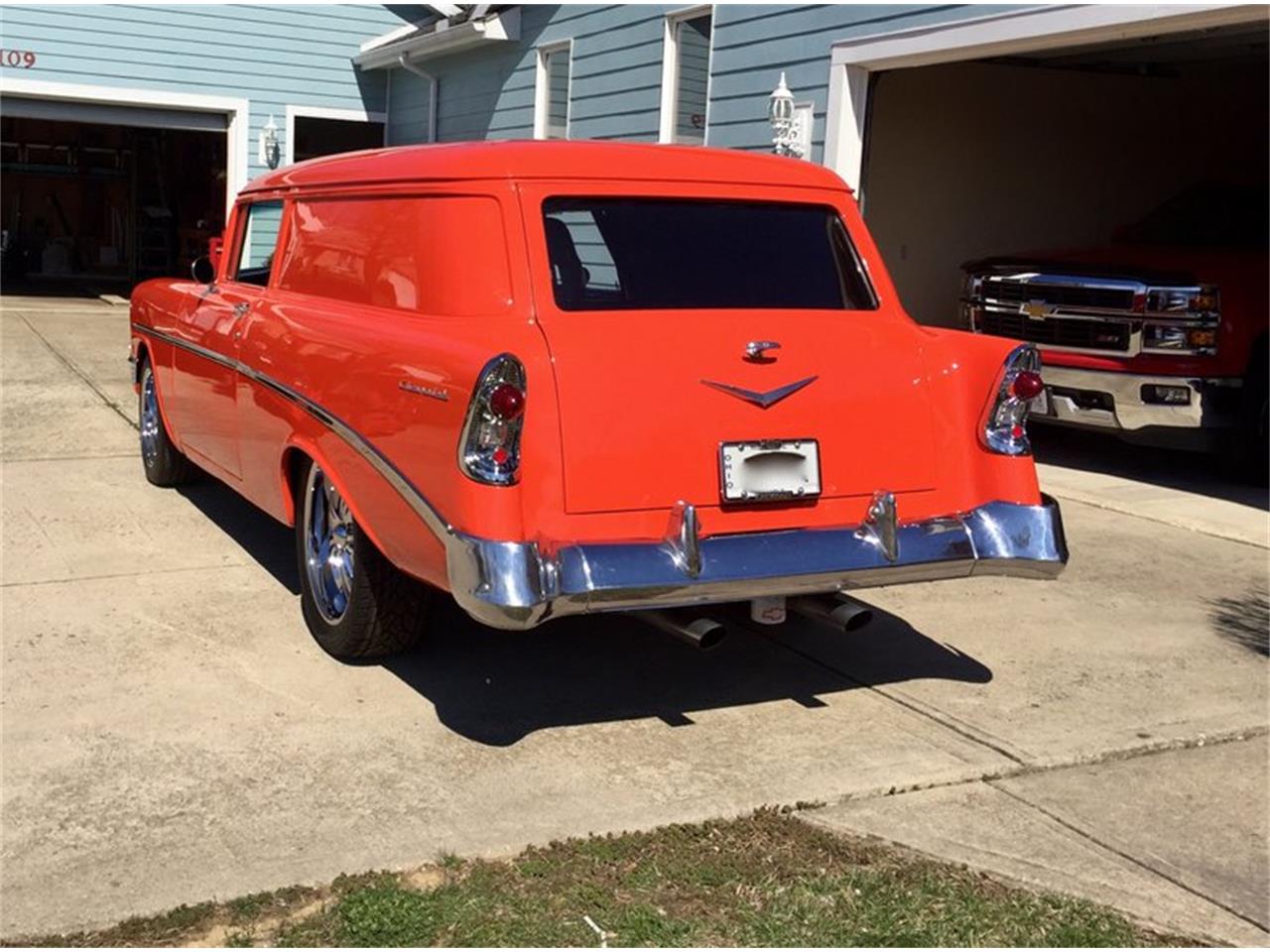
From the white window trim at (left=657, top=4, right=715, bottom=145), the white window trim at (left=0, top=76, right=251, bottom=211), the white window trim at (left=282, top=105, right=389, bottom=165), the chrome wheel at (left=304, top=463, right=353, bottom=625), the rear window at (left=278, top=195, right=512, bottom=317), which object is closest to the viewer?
the rear window at (left=278, top=195, right=512, bottom=317)

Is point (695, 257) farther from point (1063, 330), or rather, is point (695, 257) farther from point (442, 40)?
point (442, 40)

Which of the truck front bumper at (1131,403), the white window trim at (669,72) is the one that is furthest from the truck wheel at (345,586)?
the white window trim at (669,72)

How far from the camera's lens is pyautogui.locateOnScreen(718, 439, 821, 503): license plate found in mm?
4188

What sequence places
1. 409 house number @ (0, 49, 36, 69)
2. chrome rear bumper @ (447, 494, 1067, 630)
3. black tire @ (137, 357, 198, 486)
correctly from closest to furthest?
chrome rear bumper @ (447, 494, 1067, 630) → black tire @ (137, 357, 198, 486) → 409 house number @ (0, 49, 36, 69)

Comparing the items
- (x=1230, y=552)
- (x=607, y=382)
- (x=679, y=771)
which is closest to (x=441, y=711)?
(x=679, y=771)

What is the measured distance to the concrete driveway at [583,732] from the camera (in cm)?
355

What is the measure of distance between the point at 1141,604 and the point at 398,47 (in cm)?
1324

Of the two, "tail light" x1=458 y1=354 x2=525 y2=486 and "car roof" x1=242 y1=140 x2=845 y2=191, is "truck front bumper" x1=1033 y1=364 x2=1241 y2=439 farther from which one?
"tail light" x1=458 y1=354 x2=525 y2=486

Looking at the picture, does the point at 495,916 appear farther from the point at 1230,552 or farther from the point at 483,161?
the point at 1230,552

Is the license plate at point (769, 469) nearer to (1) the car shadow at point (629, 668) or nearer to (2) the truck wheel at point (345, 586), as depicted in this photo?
(1) the car shadow at point (629, 668)

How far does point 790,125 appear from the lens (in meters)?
10.0

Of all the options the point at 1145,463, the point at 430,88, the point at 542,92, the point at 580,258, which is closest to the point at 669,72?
the point at 542,92

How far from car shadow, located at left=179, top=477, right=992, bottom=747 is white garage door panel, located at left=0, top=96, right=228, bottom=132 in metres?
13.9

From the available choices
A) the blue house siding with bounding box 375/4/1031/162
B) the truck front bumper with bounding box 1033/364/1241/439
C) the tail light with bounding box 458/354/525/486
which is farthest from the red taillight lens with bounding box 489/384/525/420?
the truck front bumper with bounding box 1033/364/1241/439
